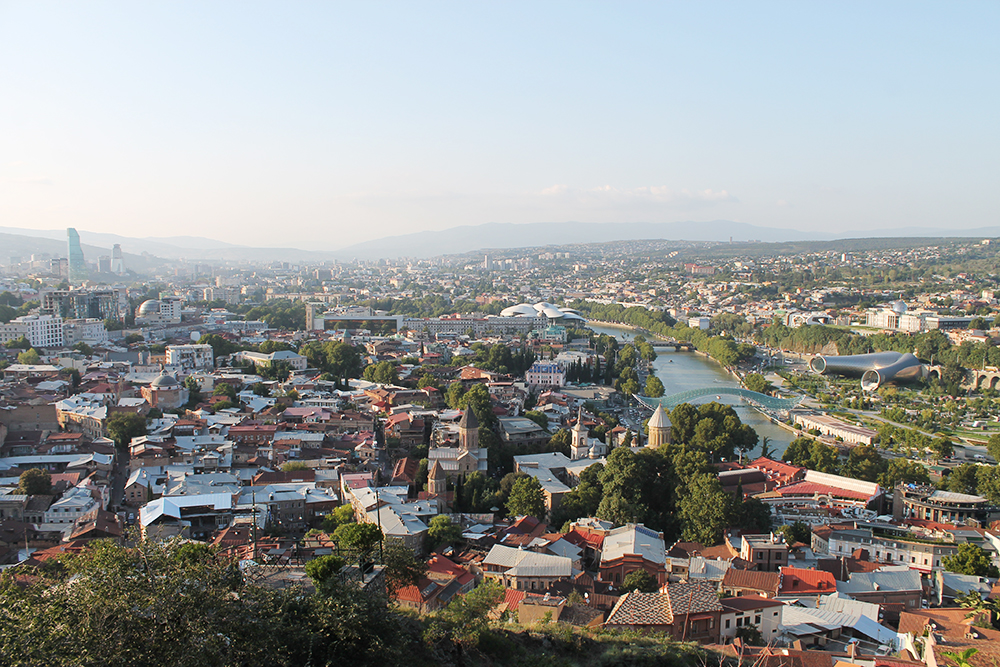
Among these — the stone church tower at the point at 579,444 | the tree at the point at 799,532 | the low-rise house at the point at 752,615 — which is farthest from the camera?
the stone church tower at the point at 579,444

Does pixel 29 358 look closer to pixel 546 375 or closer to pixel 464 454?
pixel 546 375

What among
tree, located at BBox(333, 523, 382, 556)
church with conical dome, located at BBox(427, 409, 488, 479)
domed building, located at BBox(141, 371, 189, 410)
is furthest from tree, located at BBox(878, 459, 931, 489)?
domed building, located at BBox(141, 371, 189, 410)

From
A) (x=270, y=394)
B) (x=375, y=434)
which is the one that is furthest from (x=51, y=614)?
(x=270, y=394)

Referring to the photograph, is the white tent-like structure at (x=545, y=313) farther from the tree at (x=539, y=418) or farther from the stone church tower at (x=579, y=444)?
the stone church tower at (x=579, y=444)

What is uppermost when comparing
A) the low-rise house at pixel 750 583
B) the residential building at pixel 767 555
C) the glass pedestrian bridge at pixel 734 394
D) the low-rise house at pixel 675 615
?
the low-rise house at pixel 675 615

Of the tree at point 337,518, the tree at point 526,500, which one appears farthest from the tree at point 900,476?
the tree at point 337,518

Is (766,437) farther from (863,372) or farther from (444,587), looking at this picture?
(444,587)

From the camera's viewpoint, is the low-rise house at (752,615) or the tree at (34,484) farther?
the tree at (34,484)

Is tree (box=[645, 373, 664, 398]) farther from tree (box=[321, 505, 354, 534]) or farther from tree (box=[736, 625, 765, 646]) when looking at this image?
tree (box=[736, 625, 765, 646])
